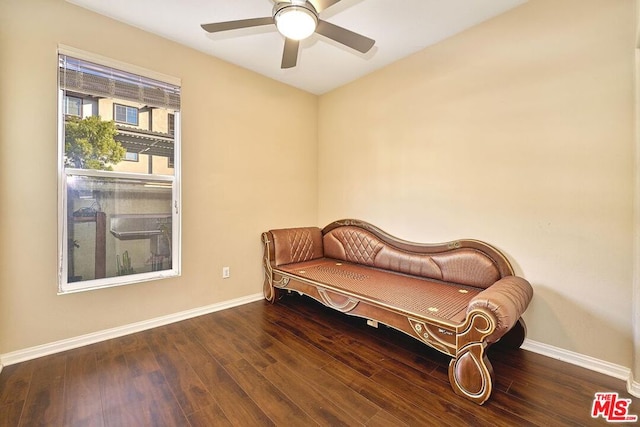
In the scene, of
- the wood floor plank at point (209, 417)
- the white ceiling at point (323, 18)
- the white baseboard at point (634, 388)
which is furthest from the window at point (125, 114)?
the white baseboard at point (634, 388)

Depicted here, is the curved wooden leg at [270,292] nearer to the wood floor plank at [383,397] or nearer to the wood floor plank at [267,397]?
the wood floor plank at [267,397]

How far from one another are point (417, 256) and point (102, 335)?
308 cm

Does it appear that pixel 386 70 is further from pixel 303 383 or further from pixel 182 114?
pixel 303 383

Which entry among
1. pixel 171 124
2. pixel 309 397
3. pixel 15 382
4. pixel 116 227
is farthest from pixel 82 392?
pixel 171 124

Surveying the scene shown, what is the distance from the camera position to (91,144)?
2398 millimetres

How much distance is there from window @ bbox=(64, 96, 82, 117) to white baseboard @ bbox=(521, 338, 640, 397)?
427cm

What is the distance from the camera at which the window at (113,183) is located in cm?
229

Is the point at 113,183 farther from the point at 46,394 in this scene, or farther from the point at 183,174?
the point at 46,394

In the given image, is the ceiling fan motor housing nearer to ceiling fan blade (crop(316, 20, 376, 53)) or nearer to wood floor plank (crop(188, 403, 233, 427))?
ceiling fan blade (crop(316, 20, 376, 53))

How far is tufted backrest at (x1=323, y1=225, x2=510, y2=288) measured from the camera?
245cm

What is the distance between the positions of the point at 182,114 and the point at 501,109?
123 inches

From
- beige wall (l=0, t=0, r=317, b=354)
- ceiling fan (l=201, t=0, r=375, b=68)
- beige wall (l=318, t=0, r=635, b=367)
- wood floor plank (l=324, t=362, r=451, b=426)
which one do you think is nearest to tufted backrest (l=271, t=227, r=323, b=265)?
beige wall (l=0, t=0, r=317, b=354)

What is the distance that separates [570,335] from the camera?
209 cm

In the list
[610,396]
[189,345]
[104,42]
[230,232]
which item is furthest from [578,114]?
[104,42]
